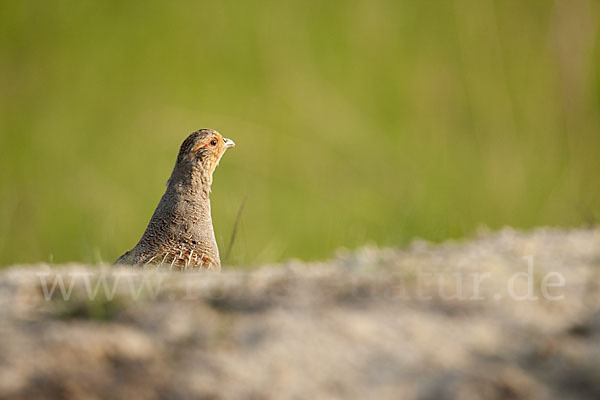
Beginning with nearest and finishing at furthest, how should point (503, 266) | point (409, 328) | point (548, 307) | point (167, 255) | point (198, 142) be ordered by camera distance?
point (409, 328) → point (548, 307) → point (503, 266) → point (167, 255) → point (198, 142)

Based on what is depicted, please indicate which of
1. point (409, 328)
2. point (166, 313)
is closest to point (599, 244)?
point (409, 328)

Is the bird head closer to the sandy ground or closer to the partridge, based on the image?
the partridge

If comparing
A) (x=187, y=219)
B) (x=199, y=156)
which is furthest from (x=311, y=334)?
(x=199, y=156)

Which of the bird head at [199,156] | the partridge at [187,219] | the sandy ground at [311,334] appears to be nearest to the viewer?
the sandy ground at [311,334]

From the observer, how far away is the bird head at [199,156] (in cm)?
403

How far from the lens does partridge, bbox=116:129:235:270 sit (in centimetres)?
355

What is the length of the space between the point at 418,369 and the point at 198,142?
2.58 metres

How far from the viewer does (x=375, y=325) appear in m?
1.97

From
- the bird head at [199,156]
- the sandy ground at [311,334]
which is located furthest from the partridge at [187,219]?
the sandy ground at [311,334]

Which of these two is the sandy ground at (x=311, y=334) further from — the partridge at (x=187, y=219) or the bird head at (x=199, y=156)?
the bird head at (x=199, y=156)

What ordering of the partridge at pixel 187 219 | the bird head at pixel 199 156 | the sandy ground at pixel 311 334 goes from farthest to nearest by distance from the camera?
the bird head at pixel 199 156 → the partridge at pixel 187 219 → the sandy ground at pixel 311 334

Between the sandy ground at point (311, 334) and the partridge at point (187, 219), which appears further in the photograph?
the partridge at point (187, 219)

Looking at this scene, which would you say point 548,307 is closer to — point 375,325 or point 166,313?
point 375,325

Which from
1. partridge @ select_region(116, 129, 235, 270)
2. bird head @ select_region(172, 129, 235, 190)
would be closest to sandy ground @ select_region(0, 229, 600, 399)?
partridge @ select_region(116, 129, 235, 270)
